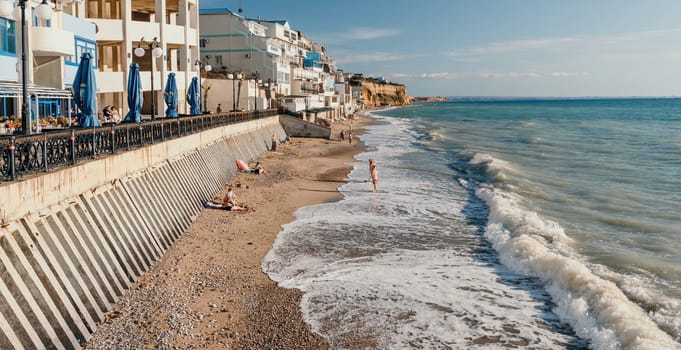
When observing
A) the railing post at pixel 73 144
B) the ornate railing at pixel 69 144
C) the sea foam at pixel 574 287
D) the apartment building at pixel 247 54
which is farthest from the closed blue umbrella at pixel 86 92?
the apartment building at pixel 247 54

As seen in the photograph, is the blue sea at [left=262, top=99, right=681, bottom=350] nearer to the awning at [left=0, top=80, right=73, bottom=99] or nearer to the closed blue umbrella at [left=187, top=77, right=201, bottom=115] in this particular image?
the awning at [left=0, top=80, right=73, bottom=99]

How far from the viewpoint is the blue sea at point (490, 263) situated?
493 inches

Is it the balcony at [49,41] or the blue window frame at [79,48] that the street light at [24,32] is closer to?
the balcony at [49,41]

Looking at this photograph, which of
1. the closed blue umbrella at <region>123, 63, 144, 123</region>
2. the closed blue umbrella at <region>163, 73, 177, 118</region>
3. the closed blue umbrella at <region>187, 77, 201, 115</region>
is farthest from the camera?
the closed blue umbrella at <region>187, 77, 201, 115</region>

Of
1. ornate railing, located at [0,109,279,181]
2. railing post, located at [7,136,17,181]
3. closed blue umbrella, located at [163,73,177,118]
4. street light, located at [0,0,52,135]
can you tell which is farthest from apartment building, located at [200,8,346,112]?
railing post, located at [7,136,17,181]

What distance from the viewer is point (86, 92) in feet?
57.9

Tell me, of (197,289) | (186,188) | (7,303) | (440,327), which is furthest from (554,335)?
(186,188)

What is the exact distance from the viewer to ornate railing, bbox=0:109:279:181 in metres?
11.0

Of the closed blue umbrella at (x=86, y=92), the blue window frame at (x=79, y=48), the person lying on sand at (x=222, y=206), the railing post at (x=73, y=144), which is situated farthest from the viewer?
the blue window frame at (x=79, y=48)

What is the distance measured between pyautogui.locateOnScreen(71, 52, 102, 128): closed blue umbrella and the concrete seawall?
5.46 ft

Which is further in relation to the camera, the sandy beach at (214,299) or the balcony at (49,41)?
the balcony at (49,41)

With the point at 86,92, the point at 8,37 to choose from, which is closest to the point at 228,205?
→ the point at 86,92

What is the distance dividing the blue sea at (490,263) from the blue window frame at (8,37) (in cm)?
1255

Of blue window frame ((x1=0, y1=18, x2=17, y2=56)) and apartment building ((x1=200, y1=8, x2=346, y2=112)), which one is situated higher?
apartment building ((x1=200, y1=8, x2=346, y2=112))
